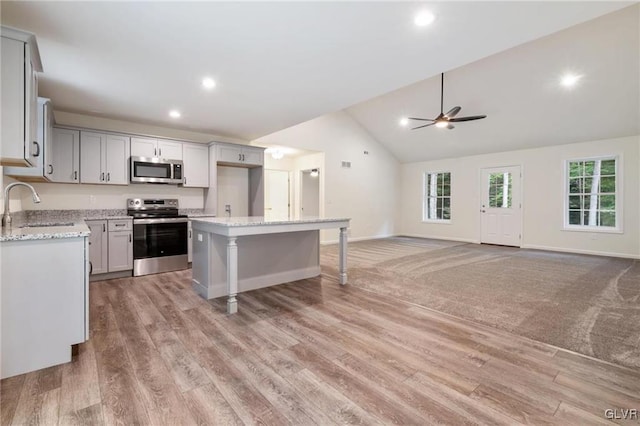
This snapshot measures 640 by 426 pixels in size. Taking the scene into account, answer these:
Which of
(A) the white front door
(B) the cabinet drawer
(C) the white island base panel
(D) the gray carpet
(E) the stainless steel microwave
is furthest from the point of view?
(A) the white front door

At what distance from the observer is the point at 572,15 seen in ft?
7.01

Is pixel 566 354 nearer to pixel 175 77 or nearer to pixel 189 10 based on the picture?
pixel 189 10

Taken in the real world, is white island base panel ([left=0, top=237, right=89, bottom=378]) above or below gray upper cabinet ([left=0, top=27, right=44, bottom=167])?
below

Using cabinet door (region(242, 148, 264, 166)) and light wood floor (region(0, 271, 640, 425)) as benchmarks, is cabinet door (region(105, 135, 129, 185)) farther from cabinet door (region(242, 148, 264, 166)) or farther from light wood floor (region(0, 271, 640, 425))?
light wood floor (region(0, 271, 640, 425))

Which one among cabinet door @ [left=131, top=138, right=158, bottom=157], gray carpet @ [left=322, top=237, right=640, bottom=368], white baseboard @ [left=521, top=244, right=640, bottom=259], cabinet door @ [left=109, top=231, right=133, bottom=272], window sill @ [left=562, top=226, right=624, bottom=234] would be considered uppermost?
cabinet door @ [left=131, top=138, right=158, bottom=157]

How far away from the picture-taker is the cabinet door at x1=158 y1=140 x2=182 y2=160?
189 inches

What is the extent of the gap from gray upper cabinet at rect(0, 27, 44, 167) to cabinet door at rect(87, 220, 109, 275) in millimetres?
2156

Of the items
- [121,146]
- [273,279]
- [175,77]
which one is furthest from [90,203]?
[273,279]

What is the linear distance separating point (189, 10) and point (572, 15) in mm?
2764

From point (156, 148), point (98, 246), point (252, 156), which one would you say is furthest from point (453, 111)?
point (98, 246)

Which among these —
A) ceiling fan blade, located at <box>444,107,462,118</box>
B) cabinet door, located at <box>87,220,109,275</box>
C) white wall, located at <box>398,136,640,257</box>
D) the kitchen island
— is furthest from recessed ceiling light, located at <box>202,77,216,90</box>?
white wall, located at <box>398,136,640,257</box>

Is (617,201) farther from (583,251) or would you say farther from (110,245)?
(110,245)

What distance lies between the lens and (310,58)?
2.78 metres

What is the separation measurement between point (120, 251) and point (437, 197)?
26.8 ft
